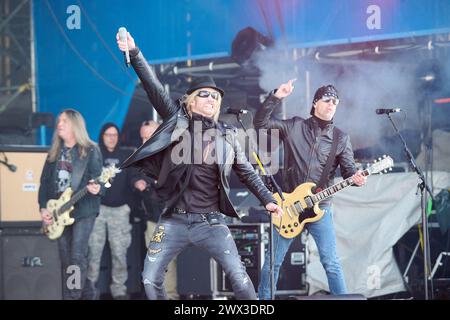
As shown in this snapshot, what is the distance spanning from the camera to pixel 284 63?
8844mm

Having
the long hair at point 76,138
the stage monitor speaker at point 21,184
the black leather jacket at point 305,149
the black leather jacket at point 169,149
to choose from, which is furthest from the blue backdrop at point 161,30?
the black leather jacket at point 169,149

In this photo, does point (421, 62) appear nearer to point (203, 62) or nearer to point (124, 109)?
point (203, 62)

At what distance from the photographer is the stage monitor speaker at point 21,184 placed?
29.9 feet

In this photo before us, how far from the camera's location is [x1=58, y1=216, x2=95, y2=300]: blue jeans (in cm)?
853

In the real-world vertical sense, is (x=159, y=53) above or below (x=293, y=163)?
above

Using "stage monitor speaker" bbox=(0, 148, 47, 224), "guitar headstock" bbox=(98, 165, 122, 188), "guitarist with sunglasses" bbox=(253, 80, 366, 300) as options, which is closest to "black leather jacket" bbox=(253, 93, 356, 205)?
"guitarist with sunglasses" bbox=(253, 80, 366, 300)

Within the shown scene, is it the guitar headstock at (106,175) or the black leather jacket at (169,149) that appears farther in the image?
the guitar headstock at (106,175)

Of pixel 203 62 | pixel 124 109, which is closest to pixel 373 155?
pixel 203 62

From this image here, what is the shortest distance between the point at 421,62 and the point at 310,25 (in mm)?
1097

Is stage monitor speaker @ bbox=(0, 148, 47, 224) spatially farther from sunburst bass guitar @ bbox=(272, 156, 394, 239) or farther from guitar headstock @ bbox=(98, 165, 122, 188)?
sunburst bass guitar @ bbox=(272, 156, 394, 239)

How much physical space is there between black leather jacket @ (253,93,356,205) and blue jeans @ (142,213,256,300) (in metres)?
1.38

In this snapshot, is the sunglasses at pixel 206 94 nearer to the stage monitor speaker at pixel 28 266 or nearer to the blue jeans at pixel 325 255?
the blue jeans at pixel 325 255

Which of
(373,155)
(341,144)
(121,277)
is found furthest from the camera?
(121,277)
